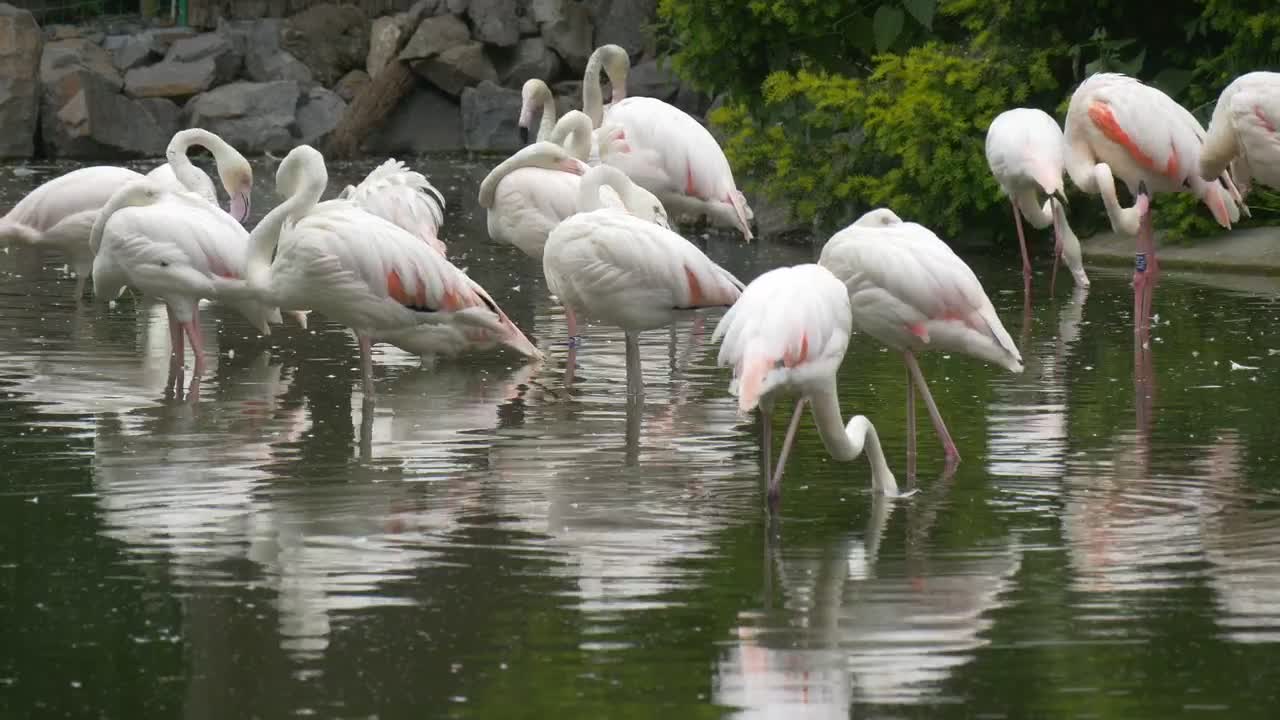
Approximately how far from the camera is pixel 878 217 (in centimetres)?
672

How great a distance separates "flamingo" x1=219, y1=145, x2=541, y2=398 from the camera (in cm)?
786

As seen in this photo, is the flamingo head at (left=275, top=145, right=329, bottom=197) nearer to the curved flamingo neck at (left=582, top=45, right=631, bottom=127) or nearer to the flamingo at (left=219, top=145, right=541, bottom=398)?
the flamingo at (left=219, top=145, right=541, bottom=398)

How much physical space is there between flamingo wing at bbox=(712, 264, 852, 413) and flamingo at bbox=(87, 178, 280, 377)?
3108mm

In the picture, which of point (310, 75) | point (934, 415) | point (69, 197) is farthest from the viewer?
point (310, 75)

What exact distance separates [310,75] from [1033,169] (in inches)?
633

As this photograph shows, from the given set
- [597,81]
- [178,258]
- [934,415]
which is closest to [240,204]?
[178,258]

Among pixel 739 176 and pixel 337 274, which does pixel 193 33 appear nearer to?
pixel 739 176

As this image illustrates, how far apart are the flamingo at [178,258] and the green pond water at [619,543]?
0.97 feet

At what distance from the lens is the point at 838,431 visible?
5.85m

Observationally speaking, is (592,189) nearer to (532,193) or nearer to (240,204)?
(532,193)

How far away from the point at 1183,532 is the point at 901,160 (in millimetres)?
9019

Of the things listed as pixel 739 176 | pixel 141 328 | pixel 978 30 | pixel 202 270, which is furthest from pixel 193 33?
pixel 202 270

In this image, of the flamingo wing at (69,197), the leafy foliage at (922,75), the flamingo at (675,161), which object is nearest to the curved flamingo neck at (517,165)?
the flamingo at (675,161)

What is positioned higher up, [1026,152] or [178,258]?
[1026,152]
